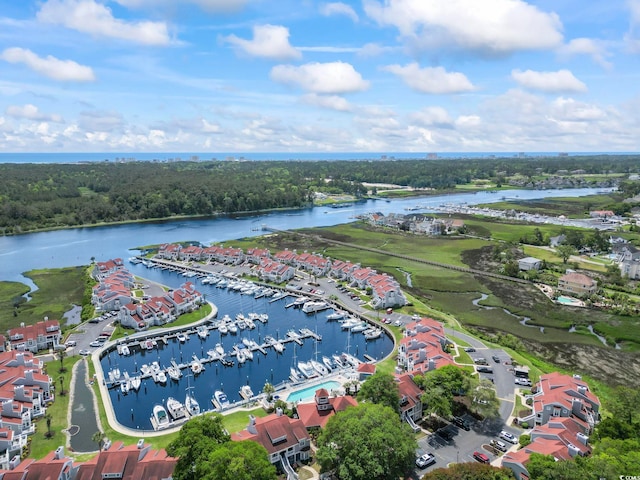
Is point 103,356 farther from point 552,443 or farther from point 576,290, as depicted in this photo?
point 576,290

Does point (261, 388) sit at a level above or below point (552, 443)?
below

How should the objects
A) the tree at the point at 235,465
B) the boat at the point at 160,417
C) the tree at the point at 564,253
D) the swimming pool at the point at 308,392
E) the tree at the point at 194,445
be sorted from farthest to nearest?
the tree at the point at 564,253 < the swimming pool at the point at 308,392 < the boat at the point at 160,417 < the tree at the point at 194,445 < the tree at the point at 235,465

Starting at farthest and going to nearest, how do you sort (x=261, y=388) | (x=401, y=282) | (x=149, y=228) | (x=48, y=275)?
(x=149, y=228) → (x=48, y=275) → (x=401, y=282) → (x=261, y=388)

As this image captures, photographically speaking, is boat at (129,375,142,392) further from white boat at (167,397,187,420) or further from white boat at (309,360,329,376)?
white boat at (309,360,329,376)

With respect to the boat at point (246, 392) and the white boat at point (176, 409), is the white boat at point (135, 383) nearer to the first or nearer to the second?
the white boat at point (176, 409)

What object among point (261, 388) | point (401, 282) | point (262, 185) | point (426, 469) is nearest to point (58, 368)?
point (261, 388)

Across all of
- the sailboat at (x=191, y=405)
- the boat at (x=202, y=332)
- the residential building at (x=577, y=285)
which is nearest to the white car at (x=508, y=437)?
the sailboat at (x=191, y=405)
